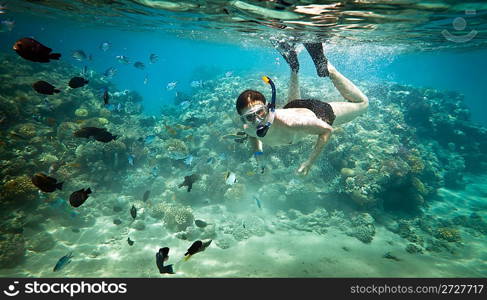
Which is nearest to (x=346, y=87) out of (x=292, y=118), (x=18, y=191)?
(x=292, y=118)

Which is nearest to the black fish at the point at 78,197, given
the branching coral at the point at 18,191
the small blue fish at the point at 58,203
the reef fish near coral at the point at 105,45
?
the small blue fish at the point at 58,203

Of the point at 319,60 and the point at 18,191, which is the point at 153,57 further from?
the point at 319,60

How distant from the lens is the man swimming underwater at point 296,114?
400cm

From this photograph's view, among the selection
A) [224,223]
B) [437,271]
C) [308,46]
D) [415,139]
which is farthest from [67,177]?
[415,139]

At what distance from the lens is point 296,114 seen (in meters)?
4.47

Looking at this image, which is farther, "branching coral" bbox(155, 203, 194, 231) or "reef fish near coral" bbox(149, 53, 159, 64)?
"reef fish near coral" bbox(149, 53, 159, 64)

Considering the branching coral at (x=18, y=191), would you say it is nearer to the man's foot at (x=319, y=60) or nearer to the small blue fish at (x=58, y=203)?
the small blue fish at (x=58, y=203)

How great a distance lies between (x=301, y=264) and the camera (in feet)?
25.2

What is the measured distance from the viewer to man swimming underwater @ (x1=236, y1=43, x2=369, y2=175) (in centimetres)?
400

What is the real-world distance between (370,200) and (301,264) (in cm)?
575

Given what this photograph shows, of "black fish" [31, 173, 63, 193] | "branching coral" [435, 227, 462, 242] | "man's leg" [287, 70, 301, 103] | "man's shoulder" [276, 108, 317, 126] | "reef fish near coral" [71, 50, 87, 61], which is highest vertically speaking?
"man's leg" [287, 70, 301, 103]
